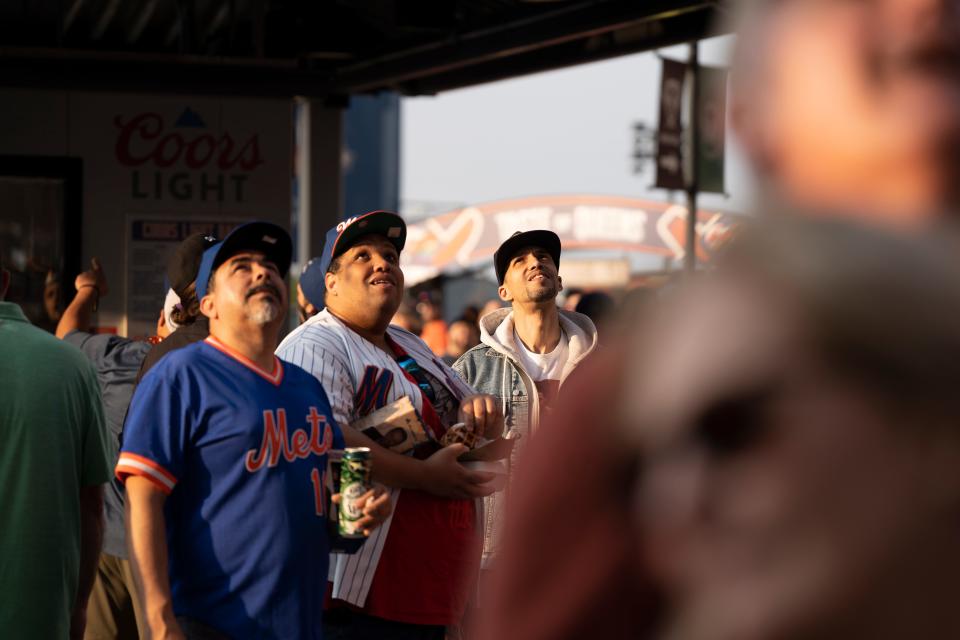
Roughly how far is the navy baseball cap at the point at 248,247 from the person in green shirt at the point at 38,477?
51 centimetres

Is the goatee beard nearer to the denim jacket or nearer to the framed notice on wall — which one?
the denim jacket

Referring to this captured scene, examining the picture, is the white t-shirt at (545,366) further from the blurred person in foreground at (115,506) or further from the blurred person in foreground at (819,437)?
the blurred person in foreground at (819,437)

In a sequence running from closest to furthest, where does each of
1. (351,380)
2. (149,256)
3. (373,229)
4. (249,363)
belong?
1. (249,363)
2. (351,380)
3. (373,229)
4. (149,256)

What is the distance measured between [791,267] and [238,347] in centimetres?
362

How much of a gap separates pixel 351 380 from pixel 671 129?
2080 cm

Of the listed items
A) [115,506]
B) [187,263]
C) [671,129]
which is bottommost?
[115,506]

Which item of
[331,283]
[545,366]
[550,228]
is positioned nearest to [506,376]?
[545,366]

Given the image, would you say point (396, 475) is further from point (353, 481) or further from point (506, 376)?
point (506, 376)

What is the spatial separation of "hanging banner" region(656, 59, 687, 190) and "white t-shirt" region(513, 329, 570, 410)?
18.4 meters

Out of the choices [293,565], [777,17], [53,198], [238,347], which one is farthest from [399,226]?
[53,198]

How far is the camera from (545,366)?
666 centimetres

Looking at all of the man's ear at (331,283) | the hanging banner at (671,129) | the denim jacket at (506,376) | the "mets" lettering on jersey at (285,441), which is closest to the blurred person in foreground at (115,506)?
the man's ear at (331,283)

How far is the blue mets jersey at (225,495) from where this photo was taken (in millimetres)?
4109

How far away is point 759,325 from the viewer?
2.90ft
